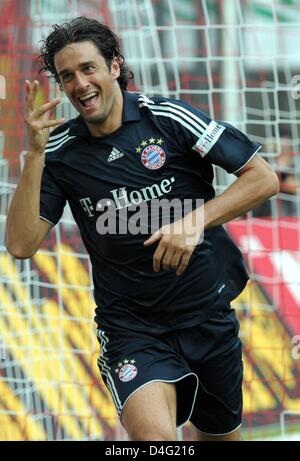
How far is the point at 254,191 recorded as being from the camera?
158 inches

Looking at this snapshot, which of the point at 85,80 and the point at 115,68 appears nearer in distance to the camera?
the point at 85,80

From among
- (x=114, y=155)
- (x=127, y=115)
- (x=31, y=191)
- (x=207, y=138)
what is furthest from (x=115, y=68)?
(x=31, y=191)

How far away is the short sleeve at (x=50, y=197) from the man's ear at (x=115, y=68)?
497 millimetres

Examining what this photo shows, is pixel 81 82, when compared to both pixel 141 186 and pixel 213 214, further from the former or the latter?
pixel 213 214

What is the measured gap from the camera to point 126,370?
13.3 feet

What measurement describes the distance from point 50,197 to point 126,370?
2.67 ft

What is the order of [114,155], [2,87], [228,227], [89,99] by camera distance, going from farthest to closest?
[228,227], [2,87], [114,155], [89,99]

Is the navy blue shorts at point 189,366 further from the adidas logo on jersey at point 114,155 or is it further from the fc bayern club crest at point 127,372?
the adidas logo on jersey at point 114,155

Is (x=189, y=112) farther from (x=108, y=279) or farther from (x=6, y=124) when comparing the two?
(x=6, y=124)

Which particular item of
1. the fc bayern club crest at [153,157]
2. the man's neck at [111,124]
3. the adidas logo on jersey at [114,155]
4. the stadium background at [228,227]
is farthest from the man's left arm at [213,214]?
the stadium background at [228,227]

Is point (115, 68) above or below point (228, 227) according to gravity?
above

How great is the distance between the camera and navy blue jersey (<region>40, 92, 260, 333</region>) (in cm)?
407
